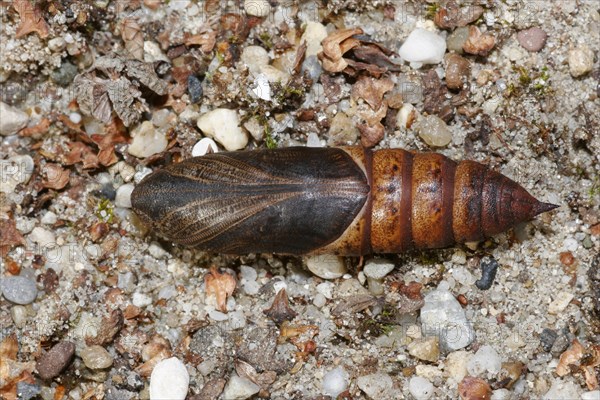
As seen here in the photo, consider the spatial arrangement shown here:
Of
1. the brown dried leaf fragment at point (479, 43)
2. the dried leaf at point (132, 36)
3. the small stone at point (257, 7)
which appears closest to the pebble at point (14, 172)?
the dried leaf at point (132, 36)

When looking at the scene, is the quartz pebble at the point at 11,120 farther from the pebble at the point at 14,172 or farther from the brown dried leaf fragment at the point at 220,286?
the brown dried leaf fragment at the point at 220,286

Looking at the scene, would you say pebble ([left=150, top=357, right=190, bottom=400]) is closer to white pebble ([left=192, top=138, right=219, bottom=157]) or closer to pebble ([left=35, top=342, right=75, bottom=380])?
pebble ([left=35, top=342, right=75, bottom=380])

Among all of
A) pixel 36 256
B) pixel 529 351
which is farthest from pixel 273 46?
pixel 529 351

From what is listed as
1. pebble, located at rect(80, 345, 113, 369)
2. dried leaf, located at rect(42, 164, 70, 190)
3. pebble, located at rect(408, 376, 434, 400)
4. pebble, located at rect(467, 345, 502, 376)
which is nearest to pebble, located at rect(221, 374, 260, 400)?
pebble, located at rect(80, 345, 113, 369)

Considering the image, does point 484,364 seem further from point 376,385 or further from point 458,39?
point 458,39

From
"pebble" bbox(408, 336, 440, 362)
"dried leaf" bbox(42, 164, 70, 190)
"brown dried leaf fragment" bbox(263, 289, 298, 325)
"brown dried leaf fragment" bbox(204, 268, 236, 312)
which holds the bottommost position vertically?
"pebble" bbox(408, 336, 440, 362)

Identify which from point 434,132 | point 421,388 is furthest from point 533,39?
point 421,388

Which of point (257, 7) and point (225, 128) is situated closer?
point (225, 128)
